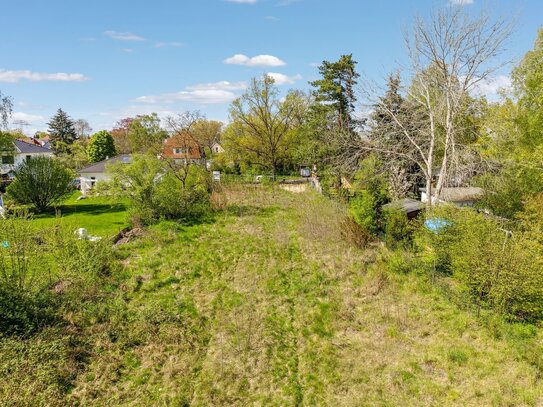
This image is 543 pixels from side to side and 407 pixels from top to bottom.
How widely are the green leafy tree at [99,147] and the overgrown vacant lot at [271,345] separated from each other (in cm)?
4530

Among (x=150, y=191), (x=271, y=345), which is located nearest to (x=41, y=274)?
(x=271, y=345)

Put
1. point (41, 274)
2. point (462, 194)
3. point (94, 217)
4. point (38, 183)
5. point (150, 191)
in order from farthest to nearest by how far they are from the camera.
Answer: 1. point (462, 194)
2. point (38, 183)
3. point (94, 217)
4. point (150, 191)
5. point (41, 274)

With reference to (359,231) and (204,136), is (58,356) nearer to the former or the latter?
(359,231)

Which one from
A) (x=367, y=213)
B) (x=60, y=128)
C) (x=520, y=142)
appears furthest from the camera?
(x=60, y=128)

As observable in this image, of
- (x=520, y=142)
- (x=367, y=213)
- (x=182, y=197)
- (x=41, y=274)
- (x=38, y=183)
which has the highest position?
(x=520, y=142)

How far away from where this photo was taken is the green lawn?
1802 centimetres

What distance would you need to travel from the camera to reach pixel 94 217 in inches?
834

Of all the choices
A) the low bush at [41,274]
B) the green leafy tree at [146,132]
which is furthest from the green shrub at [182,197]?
the green leafy tree at [146,132]

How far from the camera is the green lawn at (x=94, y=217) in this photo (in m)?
18.0

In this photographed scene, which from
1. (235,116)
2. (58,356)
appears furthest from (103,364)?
(235,116)

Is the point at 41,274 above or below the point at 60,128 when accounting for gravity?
below

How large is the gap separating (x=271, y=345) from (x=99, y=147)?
2075 inches

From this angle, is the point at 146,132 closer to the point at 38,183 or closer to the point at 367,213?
the point at 38,183

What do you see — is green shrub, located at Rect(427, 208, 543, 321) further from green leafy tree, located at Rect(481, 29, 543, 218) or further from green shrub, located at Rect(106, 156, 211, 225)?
green shrub, located at Rect(106, 156, 211, 225)
